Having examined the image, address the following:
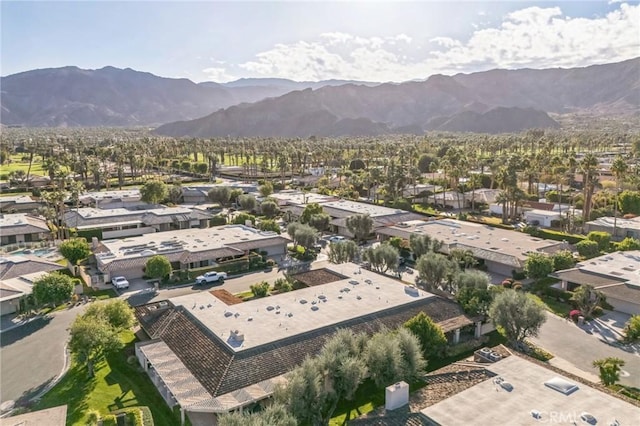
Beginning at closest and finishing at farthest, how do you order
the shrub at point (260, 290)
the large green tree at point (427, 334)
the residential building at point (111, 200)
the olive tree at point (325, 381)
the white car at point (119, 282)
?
the olive tree at point (325, 381) → the large green tree at point (427, 334) → the shrub at point (260, 290) → the white car at point (119, 282) → the residential building at point (111, 200)

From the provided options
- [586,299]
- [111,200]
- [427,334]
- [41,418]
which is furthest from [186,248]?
[586,299]

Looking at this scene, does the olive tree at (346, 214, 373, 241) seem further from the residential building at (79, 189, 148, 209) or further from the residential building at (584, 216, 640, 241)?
the residential building at (79, 189, 148, 209)

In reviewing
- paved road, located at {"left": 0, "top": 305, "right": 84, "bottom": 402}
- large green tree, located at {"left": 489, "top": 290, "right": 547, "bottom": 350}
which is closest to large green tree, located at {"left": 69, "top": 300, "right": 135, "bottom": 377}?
paved road, located at {"left": 0, "top": 305, "right": 84, "bottom": 402}

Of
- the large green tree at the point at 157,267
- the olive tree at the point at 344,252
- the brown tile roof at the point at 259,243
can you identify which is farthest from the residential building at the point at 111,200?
the olive tree at the point at 344,252

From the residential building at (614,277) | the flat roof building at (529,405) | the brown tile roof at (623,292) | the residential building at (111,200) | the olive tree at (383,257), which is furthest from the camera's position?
the residential building at (111,200)

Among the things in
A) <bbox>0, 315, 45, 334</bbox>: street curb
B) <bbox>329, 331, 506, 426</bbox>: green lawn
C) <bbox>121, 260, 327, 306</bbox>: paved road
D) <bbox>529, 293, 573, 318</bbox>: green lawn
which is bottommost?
<bbox>529, 293, 573, 318</bbox>: green lawn

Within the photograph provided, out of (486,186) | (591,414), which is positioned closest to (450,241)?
(591,414)

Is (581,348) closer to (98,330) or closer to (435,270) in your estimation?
(435,270)

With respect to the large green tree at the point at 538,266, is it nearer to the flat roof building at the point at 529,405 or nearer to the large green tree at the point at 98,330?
the flat roof building at the point at 529,405
